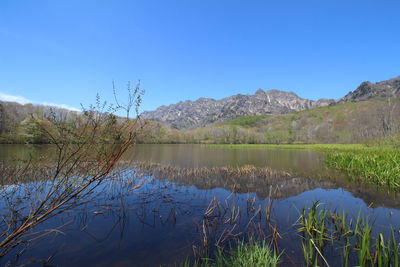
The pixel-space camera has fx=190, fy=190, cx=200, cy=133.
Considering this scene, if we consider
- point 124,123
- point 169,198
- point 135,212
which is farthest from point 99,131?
point 169,198

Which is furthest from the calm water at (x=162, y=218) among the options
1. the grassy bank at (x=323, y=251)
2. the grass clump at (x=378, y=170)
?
the grass clump at (x=378, y=170)

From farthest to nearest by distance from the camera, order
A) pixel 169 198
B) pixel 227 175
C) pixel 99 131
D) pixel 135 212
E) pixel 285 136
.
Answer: pixel 285 136 < pixel 227 175 < pixel 169 198 < pixel 135 212 < pixel 99 131

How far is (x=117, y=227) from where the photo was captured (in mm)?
7281

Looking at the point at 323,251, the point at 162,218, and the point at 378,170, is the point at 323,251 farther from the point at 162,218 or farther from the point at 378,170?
the point at 378,170

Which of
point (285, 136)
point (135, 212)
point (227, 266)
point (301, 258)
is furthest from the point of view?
point (285, 136)

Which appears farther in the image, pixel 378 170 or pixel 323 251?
pixel 378 170

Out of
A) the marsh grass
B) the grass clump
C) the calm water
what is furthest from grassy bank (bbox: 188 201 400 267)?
the grass clump

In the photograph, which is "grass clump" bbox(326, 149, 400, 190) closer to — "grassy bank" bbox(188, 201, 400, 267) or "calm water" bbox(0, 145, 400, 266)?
"calm water" bbox(0, 145, 400, 266)

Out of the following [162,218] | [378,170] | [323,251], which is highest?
[378,170]

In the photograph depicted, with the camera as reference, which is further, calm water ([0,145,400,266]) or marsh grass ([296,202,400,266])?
calm water ([0,145,400,266])

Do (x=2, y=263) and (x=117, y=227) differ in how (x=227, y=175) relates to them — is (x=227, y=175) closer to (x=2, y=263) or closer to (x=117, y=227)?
(x=117, y=227)

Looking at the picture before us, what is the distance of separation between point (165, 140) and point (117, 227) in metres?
130

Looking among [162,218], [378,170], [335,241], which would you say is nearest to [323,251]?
[335,241]

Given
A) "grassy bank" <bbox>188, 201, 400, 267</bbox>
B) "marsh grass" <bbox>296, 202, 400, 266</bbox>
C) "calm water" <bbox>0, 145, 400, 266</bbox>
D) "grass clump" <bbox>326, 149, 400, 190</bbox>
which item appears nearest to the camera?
"grassy bank" <bbox>188, 201, 400, 267</bbox>
